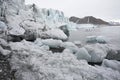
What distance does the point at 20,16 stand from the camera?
10.6 meters

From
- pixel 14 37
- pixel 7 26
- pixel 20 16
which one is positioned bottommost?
pixel 14 37

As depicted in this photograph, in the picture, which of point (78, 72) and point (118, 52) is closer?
point (78, 72)

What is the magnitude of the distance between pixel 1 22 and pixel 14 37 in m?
1.29

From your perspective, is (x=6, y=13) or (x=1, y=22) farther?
(x=6, y=13)

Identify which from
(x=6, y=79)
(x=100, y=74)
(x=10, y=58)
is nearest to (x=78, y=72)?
(x=100, y=74)

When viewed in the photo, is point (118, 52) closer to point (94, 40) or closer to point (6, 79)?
point (6, 79)

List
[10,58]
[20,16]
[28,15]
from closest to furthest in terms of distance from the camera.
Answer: [10,58]
[20,16]
[28,15]

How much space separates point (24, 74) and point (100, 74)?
1832 millimetres

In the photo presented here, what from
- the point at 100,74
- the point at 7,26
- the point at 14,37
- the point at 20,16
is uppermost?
the point at 20,16

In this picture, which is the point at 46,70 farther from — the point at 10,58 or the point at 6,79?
the point at 10,58

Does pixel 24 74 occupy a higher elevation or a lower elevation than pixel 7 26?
lower

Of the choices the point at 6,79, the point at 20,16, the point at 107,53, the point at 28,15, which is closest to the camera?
the point at 6,79

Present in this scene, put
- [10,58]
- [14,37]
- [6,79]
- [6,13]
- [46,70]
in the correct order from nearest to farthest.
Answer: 1. [6,79]
2. [46,70]
3. [10,58]
4. [14,37]
5. [6,13]

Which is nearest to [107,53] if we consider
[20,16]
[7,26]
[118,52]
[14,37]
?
[118,52]
